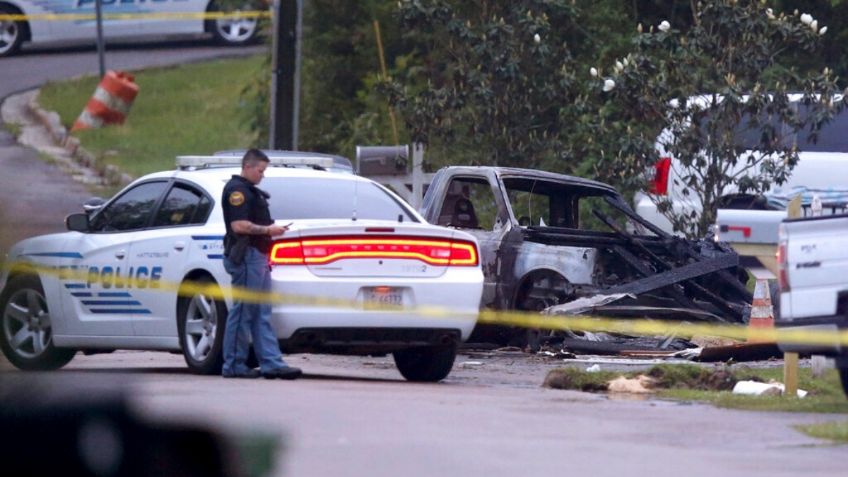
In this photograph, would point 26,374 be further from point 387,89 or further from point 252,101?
point 252,101

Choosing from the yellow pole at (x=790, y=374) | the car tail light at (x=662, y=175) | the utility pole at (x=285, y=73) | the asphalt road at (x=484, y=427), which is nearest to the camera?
the asphalt road at (x=484, y=427)

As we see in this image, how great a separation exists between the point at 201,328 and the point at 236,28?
67.4 feet

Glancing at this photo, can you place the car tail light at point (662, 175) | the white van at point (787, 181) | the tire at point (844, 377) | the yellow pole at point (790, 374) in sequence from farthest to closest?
the car tail light at point (662, 175), the white van at point (787, 181), the yellow pole at point (790, 374), the tire at point (844, 377)

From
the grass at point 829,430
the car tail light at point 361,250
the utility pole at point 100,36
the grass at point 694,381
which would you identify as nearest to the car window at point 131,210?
the car tail light at point 361,250

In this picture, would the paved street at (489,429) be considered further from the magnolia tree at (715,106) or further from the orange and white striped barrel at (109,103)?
the orange and white striped barrel at (109,103)

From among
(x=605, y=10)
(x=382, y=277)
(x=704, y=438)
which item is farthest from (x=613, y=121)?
(x=704, y=438)

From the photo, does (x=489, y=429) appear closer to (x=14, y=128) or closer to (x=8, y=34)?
(x=14, y=128)

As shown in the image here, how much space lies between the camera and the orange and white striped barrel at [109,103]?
25.1 meters

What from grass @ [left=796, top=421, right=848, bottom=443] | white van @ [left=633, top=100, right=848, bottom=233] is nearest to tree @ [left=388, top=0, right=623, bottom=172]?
white van @ [left=633, top=100, right=848, bottom=233]

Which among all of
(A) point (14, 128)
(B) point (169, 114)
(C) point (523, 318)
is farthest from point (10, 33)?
(C) point (523, 318)

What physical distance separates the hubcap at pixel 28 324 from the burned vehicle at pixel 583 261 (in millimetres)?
→ 3485

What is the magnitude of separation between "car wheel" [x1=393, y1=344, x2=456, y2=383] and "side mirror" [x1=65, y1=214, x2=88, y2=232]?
2.48m

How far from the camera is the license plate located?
1029 cm

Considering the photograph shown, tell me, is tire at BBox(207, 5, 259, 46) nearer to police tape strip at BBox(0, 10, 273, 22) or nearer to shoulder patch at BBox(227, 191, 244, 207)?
police tape strip at BBox(0, 10, 273, 22)
